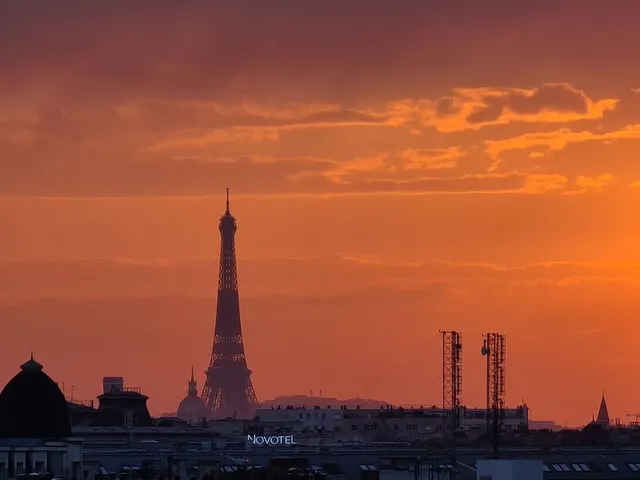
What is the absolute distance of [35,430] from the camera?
165875 mm

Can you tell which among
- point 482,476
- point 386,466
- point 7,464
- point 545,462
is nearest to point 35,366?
point 7,464

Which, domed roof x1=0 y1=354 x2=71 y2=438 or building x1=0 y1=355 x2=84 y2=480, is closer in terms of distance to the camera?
building x1=0 y1=355 x2=84 y2=480

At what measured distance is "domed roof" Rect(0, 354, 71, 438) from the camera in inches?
6531

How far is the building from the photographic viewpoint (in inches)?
6220

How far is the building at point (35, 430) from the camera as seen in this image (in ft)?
518

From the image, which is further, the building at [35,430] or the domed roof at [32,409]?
the domed roof at [32,409]

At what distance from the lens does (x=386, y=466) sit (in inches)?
6811

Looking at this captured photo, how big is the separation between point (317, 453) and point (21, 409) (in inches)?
1440

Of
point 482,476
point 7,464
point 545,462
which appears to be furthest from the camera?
point 545,462

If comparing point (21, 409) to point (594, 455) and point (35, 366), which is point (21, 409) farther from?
point (594, 455)

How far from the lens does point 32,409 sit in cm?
16688

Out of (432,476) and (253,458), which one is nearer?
(432,476)

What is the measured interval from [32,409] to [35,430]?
1.70 m

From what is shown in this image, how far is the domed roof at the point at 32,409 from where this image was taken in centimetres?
16588
